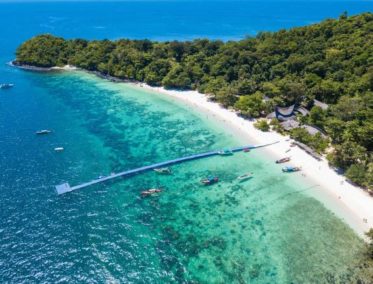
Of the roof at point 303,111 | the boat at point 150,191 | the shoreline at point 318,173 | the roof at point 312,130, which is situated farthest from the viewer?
the roof at point 303,111

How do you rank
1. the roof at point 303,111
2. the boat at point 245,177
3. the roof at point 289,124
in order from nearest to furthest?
the boat at point 245,177 < the roof at point 289,124 < the roof at point 303,111

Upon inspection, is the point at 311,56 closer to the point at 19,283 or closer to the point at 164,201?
the point at 164,201

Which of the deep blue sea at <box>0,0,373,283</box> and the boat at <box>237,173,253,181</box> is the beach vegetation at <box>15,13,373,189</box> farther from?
the boat at <box>237,173,253,181</box>

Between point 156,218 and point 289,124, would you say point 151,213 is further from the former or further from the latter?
point 289,124

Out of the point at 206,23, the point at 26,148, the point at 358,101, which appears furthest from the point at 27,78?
the point at 206,23

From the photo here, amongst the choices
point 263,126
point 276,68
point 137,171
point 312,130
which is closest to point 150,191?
point 137,171

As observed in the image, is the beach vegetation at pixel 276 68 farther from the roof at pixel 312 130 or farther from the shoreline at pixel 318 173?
the shoreline at pixel 318 173

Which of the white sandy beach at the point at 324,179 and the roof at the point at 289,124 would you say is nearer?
the white sandy beach at the point at 324,179

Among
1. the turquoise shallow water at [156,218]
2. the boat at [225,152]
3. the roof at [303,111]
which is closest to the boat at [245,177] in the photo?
the turquoise shallow water at [156,218]
